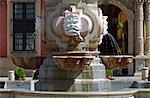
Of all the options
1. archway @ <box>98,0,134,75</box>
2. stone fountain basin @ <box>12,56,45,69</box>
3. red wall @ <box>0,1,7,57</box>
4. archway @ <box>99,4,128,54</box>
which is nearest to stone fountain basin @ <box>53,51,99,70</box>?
stone fountain basin @ <box>12,56,45,69</box>

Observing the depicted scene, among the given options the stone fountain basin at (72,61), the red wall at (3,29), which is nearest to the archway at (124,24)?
the red wall at (3,29)

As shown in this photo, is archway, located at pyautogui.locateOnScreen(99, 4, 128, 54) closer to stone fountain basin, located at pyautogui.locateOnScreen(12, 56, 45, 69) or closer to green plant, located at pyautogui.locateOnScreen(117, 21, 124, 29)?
green plant, located at pyautogui.locateOnScreen(117, 21, 124, 29)

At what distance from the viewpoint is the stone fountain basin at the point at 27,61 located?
585 inches

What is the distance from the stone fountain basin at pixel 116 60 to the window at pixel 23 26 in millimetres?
25445

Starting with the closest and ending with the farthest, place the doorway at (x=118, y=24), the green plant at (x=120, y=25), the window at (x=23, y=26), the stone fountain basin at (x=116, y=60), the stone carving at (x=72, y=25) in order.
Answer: the stone carving at (x=72, y=25)
the stone fountain basin at (x=116, y=60)
the window at (x=23, y=26)
the doorway at (x=118, y=24)
the green plant at (x=120, y=25)

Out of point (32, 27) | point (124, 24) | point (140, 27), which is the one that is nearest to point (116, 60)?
point (140, 27)

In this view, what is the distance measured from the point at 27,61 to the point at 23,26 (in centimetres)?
2516

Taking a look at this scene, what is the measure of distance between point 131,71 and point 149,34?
301cm

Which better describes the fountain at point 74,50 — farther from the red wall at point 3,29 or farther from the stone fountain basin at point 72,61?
the red wall at point 3,29

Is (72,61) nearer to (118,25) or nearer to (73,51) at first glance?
(73,51)

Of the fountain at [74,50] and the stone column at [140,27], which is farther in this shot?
the stone column at [140,27]

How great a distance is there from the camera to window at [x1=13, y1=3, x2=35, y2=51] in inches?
1575

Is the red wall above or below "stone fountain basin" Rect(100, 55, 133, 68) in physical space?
above

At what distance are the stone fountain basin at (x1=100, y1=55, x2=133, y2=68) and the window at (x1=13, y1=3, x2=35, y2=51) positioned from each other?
25445 millimetres
